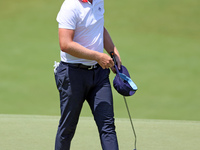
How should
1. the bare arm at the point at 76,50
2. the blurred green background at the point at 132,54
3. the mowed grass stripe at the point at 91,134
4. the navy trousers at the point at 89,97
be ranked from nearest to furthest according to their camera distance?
the bare arm at the point at 76,50
the navy trousers at the point at 89,97
the mowed grass stripe at the point at 91,134
the blurred green background at the point at 132,54

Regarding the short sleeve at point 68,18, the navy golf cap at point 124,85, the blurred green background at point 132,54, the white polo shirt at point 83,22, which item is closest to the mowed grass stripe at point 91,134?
the blurred green background at point 132,54

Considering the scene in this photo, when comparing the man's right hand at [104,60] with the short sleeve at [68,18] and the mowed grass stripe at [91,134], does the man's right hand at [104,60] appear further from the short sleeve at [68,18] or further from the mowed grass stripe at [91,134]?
the mowed grass stripe at [91,134]

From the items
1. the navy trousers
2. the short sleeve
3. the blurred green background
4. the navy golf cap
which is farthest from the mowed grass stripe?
the short sleeve

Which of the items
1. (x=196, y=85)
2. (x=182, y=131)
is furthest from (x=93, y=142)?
(x=196, y=85)

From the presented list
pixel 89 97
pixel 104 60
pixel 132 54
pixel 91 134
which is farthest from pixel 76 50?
pixel 132 54

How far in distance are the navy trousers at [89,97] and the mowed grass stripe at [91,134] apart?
1.16 metres

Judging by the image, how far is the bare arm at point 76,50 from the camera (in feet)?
12.3

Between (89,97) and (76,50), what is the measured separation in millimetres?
509

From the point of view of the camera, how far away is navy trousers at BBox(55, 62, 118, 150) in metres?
3.90

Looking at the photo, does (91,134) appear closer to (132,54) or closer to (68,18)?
(68,18)

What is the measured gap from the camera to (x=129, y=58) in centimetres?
828

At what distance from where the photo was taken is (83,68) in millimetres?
3947

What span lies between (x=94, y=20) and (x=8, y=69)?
173 inches

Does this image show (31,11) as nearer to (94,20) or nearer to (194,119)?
(194,119)
